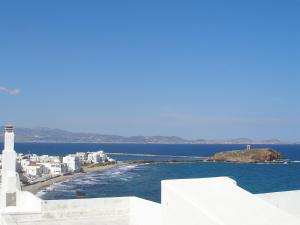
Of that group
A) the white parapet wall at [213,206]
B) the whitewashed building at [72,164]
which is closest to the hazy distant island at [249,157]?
the whitewashed building at [72,164]

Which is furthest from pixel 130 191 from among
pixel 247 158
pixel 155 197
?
pixel 247 158

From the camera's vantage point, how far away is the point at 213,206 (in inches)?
297

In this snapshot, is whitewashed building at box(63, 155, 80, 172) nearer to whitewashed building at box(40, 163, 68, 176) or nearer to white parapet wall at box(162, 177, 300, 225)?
whitewashed building at box(40, 163, 68, 176)

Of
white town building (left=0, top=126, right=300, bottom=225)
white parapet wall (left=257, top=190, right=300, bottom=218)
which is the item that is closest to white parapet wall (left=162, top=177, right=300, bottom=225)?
white town building (left=0, top=126, right=300, bottom=225)

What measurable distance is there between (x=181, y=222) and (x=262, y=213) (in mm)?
1293

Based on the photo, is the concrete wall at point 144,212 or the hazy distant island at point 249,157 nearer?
the concrete wall at point 144,212

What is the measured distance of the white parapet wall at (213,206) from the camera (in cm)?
734

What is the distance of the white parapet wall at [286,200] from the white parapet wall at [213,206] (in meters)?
2.65

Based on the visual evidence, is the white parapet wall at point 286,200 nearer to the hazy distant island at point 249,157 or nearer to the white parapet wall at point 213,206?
the white parapet wall at point 213,206

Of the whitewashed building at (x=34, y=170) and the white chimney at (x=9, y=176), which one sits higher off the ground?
the white chimney at (x=9, y=176)

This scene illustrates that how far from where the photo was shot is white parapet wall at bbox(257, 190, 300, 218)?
35.4 ft

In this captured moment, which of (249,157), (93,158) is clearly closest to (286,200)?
(93,158)

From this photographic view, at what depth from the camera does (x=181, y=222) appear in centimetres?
772

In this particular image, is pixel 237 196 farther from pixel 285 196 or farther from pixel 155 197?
pixel 155 197
